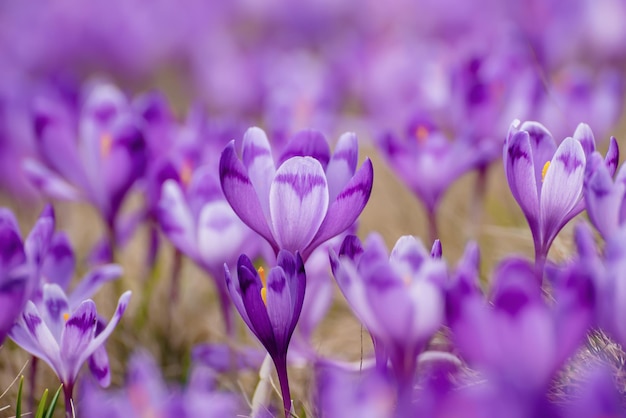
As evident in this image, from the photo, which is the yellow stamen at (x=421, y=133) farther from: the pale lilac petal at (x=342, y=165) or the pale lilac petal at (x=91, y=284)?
the pale lilac petal at (x=91, y=284)

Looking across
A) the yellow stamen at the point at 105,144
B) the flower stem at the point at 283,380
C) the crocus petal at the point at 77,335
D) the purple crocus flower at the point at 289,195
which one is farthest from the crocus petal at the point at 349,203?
the yellow stamen at the point at 105,144

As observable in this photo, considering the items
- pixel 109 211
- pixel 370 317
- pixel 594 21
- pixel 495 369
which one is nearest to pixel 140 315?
pixel 109 211

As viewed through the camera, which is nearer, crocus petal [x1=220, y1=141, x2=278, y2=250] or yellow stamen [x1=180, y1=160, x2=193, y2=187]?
crocus petal [x1=220, y1=141, x2=278, y2=250]

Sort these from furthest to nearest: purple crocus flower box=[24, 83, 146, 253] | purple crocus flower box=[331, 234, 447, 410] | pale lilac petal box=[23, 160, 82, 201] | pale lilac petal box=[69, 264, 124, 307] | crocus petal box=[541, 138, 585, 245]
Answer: pale lilac petal box=[23, 160, 82, 201] < purple crocus flower box=[24, 83, 146, 253] < pale lilac petal box=[69, 264, 124, 307] < crocus petal box=[541, 138, 585, 245] < purple crocus flower box=[331, 234, 447, 410]

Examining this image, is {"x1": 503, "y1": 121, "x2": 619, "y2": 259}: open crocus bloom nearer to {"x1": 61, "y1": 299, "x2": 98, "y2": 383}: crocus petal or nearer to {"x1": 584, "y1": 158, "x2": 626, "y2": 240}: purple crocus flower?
{"x1": 584, "y1": 158, "x2": 626, "y2": 240}: purple crocus flower

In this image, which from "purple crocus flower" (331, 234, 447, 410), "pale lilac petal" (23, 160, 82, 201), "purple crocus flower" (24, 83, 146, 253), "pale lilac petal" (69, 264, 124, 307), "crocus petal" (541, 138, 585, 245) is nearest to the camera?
"purple crocus flower" (331, 234, 447, 410)

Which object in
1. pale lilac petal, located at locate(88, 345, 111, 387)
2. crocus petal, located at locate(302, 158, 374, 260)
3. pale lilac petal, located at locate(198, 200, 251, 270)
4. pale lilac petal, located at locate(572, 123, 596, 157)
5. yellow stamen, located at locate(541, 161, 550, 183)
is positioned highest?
pale lilac petal, located at locate(572, 123, 596, 157)

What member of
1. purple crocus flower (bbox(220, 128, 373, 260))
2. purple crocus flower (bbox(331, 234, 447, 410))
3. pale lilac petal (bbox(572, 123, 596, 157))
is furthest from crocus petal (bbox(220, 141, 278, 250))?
pale lilac petal (bbox(572, 123, 596, 157))
